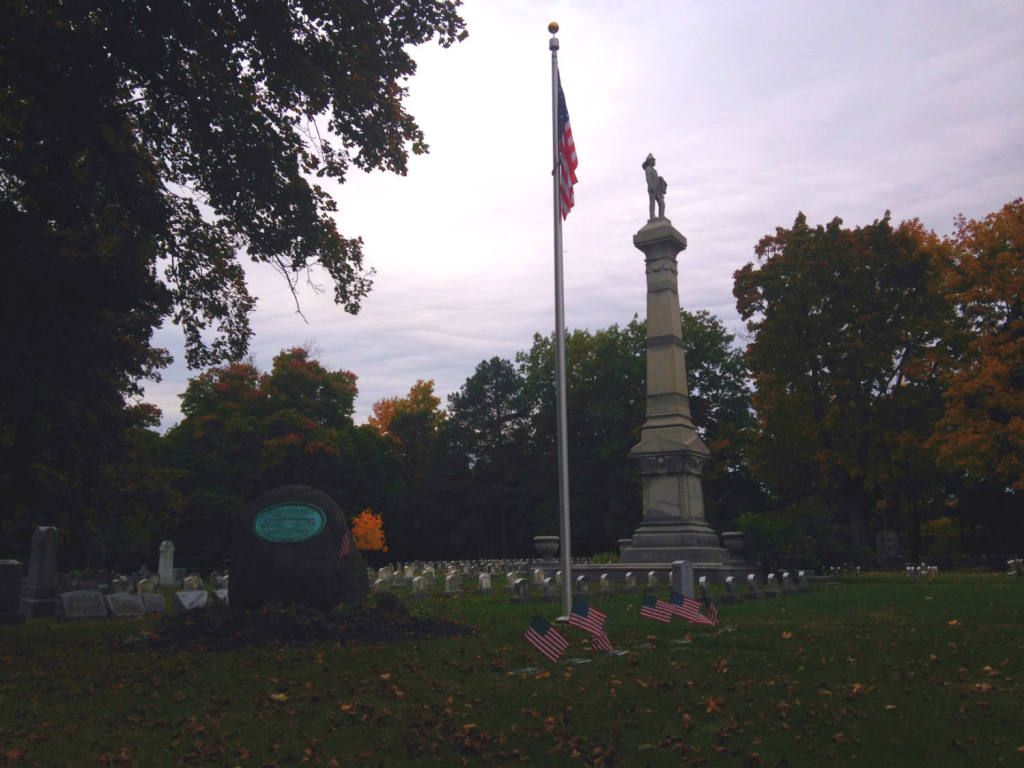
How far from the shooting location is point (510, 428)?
222 feet

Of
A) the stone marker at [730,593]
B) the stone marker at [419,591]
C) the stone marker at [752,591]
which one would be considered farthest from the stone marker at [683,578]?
the stone marker at [419,591]

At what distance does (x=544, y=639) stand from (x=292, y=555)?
17.1 feet

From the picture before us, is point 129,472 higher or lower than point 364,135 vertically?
lower

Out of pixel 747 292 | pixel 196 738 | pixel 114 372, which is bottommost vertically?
pixel 196 738

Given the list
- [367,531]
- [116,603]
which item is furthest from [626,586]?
[367,531]

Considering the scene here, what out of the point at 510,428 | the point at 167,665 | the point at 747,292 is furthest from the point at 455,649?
the point at 510,428

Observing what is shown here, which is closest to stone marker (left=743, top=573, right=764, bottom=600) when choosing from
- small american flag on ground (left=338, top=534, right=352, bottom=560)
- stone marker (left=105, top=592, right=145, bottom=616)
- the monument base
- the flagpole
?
the monument base

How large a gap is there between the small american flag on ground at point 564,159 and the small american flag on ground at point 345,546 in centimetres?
665

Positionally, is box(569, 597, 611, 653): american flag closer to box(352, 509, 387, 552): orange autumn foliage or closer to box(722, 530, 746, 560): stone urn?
box(722, 530, 746, 560): stone urn

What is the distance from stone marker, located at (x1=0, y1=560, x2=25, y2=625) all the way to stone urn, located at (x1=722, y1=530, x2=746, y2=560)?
18.7m

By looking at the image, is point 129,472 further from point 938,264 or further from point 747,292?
point 938,264

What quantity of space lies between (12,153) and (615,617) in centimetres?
1214

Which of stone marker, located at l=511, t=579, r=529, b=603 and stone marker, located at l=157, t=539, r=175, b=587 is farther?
stone marker, located at l=157, t=539, r=175, b=587

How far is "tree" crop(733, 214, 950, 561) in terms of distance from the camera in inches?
1379
